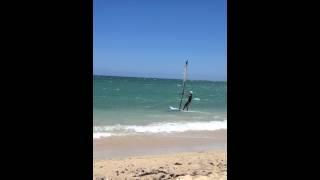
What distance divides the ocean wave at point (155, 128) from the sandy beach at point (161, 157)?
76 cm

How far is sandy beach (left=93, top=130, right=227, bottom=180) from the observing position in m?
7.08

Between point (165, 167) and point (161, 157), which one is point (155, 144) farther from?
point (165, 167)

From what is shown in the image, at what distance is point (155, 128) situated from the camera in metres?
13.5

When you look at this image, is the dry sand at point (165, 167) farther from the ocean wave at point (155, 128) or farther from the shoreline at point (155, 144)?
the ocean wave at point (155, 128)

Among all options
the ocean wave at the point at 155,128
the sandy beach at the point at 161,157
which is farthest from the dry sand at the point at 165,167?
the ocean wave at the point at 155,128

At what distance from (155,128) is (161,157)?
16.2ft

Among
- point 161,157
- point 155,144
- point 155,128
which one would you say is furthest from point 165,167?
point 155,128

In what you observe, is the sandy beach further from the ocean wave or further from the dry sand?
the ocean wave

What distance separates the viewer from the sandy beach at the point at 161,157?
23.2 ft
